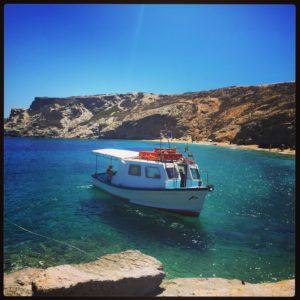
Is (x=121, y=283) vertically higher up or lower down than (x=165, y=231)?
higher up

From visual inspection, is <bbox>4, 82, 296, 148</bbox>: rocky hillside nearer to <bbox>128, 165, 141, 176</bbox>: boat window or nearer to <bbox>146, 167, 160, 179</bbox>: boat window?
<bbox>128, 165, 141, 176</bbox>: boat window

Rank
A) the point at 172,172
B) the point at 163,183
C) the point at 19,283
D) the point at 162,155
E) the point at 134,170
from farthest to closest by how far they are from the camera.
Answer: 1. the point at 134,170
2. the point at 162,155
3. the point at 172,172
4. the point at 163,183
5. the point at 19,283

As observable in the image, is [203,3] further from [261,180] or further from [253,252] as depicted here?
[261,180]

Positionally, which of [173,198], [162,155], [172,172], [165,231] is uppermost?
[162,155]

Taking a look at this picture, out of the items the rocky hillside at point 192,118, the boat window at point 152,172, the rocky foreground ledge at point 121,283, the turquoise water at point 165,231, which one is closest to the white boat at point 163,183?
the boat window at point 152,172

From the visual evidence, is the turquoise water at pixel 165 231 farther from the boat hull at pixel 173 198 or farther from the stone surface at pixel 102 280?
the stone surface at pixel 102 280

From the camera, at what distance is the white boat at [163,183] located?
68.1 feet

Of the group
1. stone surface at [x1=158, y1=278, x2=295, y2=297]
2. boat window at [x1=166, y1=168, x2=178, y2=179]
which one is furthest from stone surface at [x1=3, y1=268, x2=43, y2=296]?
boat window at [x1=166, y1=168, x2=178, y2=179]

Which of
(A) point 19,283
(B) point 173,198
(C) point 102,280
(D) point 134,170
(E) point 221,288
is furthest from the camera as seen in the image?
(D) point 134,170

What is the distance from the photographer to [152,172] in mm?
22156

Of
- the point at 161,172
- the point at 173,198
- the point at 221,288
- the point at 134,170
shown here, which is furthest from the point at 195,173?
the point at 221,288

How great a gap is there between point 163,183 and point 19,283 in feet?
39.7

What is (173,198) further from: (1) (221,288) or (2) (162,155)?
(1) (221,288)

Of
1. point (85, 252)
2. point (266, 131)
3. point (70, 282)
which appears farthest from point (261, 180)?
point (266, 131)
